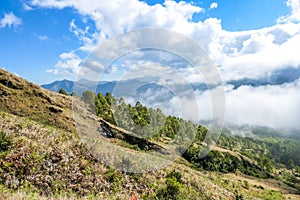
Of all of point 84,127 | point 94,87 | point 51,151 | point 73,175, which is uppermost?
point 94,87

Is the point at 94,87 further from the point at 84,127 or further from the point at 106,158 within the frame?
the point at 84,127

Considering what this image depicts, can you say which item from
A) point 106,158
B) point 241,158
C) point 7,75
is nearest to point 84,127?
point 106,158

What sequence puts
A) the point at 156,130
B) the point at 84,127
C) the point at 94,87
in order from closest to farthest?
the point at 94,87 → the point at 84,127 → the point at 156,130

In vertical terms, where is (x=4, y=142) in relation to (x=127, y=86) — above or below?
below

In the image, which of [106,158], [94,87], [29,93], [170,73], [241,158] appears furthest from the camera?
[241,158]

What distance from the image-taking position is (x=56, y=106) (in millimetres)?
42344

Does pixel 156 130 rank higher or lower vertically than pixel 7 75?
lower

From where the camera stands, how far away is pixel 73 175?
18922mm

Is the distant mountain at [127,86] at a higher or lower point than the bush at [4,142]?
higher

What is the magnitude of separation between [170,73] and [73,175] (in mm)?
9846

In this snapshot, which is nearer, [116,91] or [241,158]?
[116,91]

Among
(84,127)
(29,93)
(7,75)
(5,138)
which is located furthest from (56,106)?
(5,138)

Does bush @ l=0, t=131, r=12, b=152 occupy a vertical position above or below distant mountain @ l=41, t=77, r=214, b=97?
below

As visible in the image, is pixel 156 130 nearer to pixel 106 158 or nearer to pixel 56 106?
pixel 106 158
